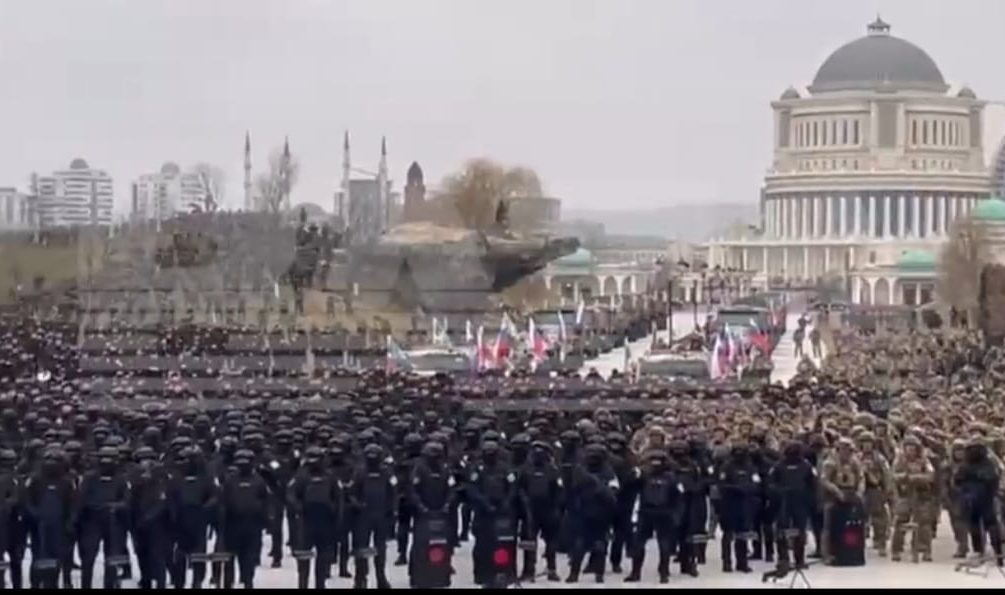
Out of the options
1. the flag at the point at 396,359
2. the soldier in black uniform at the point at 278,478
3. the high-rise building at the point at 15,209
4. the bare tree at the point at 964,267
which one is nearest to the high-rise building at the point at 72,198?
the high-rise building at the point at 15,209

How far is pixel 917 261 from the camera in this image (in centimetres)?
10750

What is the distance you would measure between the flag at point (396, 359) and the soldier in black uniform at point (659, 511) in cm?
1486

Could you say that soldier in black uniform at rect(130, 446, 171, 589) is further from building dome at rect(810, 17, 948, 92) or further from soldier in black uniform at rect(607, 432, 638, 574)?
building dome at rect(810, 17, 948, 92)

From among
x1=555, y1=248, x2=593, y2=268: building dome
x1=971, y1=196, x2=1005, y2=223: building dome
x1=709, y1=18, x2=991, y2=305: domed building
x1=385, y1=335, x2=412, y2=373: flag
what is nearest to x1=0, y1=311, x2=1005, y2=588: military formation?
x1=385, y1=335, x2=412, y2=373: flag

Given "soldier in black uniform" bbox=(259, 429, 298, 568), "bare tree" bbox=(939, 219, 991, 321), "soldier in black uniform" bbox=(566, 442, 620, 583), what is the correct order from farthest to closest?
"bare tree" bbox=(939, 219, 991, 321), "soldier in black uniform" bbox=(566, 442, 620, 583), "soldier in black uniform" bbox=(259, 429, 298, 568)

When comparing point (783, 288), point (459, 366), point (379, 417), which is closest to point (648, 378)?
point (459, 366)

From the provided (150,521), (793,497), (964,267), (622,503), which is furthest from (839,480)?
(964,267)

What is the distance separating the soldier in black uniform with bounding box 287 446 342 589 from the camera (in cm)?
1539

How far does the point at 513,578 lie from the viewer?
1590cm

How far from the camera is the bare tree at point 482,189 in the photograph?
81.1m

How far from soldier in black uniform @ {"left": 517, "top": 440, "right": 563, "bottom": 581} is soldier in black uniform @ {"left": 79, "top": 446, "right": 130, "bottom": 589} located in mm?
2818

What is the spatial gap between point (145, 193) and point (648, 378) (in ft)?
241

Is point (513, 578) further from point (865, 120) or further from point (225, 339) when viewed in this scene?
point (865, 120)

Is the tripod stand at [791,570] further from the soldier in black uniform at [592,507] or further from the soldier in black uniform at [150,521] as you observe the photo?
the soldier in black uniform at [150,521]
